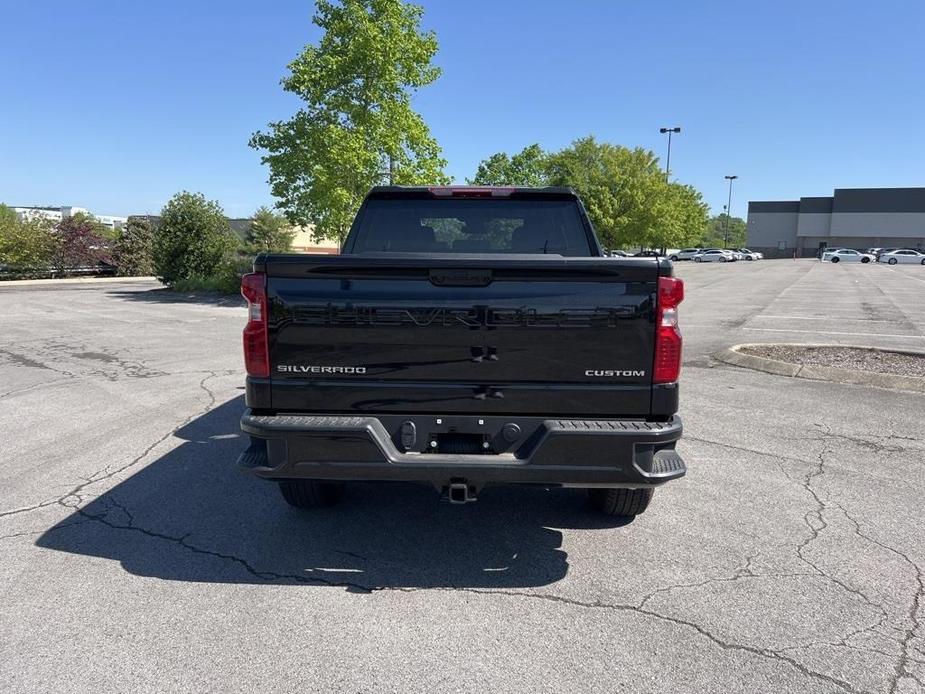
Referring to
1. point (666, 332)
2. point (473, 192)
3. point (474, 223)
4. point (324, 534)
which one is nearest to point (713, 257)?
point (474, 223)

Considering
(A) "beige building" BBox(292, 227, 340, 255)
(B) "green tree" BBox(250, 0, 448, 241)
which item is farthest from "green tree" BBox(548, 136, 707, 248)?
(B) "green tree" BBox(250, 0, 448, 241)

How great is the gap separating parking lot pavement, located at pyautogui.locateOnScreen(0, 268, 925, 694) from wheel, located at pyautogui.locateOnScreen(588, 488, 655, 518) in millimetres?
91

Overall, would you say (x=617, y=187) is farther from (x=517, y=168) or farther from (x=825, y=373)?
(x=825, y=373)

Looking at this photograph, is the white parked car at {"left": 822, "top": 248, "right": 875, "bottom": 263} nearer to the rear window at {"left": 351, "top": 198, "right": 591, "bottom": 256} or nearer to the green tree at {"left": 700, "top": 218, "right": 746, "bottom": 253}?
the green tree at {"left": 700, "top": 218, "right": 746, "bottom": 253}

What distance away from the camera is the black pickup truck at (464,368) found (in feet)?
9.95

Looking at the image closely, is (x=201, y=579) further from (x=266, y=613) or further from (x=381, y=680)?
(x=381, y=680)

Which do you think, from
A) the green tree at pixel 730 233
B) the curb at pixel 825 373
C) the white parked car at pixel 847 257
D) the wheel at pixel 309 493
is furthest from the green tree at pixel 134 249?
the green tree at pixel 730 233

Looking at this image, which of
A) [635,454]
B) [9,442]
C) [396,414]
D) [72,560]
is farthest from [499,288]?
[9,442]

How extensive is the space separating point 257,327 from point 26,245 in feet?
112

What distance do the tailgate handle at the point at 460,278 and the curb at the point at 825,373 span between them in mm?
6879

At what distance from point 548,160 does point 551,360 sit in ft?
144

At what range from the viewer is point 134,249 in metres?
33.6

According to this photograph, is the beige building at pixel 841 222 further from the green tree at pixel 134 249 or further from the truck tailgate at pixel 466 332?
the truck tailgate at pixel 466 332

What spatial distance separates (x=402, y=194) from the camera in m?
4.35
